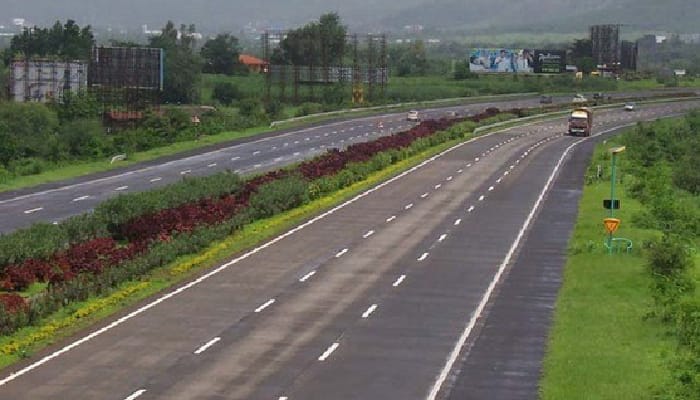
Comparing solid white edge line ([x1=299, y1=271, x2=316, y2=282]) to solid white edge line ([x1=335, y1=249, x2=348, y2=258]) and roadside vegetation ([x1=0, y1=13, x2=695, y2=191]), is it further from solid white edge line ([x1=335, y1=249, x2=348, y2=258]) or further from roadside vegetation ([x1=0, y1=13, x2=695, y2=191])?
roadside vegetation ([x1=0, y1=13, x2=695, y2=191])

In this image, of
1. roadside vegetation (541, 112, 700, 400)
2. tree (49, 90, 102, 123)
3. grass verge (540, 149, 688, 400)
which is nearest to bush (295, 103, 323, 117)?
tree (49, 90, 102, 123)

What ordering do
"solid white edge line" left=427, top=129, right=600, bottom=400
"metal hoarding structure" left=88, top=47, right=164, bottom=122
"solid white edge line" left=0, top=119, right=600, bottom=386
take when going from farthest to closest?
"metal hoarding structure" left=88, top=47, right=164, bottom=122 → "solid white edge line" left=0, top=119, right=600, bottom=386 → "solid white edge line" left=427, top=129, right=600, bottom=400

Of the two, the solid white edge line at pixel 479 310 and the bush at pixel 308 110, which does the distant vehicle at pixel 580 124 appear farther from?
the solid white edge line at pixel 479 310

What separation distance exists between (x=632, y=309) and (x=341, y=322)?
844cm

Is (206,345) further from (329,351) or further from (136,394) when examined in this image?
(136,394)

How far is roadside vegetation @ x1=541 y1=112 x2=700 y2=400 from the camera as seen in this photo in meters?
31.5

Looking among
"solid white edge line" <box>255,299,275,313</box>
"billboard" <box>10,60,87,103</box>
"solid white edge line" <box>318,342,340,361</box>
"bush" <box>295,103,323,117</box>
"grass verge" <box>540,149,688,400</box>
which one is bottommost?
"solid white edge line" <box>255,299,275,313</box>

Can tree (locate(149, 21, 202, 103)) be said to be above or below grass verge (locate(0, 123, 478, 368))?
above

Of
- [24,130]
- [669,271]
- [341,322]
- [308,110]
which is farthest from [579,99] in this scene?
[341,322]

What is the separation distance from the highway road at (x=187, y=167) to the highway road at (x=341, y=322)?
12274 mm

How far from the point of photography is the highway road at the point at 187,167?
218 feet

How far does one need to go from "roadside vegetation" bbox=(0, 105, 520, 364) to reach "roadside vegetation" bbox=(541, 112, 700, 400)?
1271cm

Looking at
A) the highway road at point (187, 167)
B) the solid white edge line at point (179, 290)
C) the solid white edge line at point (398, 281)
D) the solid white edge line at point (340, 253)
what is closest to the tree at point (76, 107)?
the highway road at point (187, 167)

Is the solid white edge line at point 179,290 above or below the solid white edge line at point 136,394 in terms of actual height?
below
